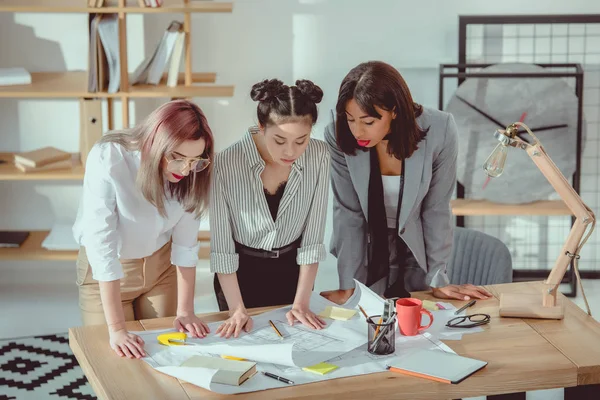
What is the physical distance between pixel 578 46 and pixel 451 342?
108 inches

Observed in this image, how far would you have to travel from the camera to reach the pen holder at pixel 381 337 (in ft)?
7.75

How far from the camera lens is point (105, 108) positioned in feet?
15.4

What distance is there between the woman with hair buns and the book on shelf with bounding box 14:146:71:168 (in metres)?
1.94

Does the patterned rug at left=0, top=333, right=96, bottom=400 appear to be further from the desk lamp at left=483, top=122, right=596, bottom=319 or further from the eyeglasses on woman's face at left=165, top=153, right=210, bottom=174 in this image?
the desk lamp at left=483, top=122, right=596, bottom=319

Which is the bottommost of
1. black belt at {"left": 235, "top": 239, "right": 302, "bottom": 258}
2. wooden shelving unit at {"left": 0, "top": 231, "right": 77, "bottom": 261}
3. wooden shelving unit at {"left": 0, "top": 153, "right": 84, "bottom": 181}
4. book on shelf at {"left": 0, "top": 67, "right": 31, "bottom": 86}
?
wooden shelving unit at {"left": 0, "top": 231, "right": 77, "bottom": 261}

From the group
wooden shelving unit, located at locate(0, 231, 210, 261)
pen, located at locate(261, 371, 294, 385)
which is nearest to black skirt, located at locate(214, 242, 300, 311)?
pen, located at locate(261, 371, 294, 385)

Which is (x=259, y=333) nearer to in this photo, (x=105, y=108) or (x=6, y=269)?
(x=105, y=108)

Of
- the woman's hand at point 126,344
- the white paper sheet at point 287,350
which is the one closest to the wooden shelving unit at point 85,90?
the white paper sheet at point 287,350

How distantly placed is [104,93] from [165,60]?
31 centimetres

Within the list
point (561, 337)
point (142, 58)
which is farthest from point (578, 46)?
point (561, 337)

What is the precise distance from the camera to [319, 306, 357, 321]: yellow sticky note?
2.59m

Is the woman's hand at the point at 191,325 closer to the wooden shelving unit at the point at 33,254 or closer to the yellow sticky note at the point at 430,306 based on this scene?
the yellow sticky note at the point at 430,306

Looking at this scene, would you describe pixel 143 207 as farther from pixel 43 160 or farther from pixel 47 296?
pixel 47 296

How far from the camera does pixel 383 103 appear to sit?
263cm
